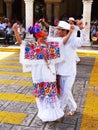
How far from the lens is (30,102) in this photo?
6840mm

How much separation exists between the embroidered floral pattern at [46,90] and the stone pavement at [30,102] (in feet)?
1.61

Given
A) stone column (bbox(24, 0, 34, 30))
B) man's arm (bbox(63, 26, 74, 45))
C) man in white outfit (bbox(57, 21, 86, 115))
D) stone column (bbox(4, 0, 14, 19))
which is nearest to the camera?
man's arm (bbox(63, 26, 74, 45))

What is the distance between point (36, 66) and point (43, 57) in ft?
0.62

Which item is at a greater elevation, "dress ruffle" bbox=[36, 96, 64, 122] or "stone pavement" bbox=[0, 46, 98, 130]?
"dress ruffle" bbox=[36, 96, 64, 122]

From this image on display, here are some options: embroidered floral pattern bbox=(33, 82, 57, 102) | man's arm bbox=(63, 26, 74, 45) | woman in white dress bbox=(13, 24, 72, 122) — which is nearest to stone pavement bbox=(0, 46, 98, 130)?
woman in white dress bbox=(13, 24, 72, 122)

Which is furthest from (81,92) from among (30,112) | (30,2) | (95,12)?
(95,12)

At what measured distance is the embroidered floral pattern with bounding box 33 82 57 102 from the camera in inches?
213

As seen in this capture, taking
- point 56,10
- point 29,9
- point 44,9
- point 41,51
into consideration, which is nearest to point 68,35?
point 41,51

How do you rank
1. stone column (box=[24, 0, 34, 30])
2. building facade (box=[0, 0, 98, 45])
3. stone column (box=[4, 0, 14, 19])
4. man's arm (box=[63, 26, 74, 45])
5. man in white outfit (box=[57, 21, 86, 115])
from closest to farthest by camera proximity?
man's arm (box=[63, 26, 74, 45]) → man in white outfit (box=[57, 21, 86, 115]) → stone column (box=[24, 0, 34, 30]) → building facade (box=[0, 0, 98, 45]) → stone column (box=[4, 0, 14, 19])

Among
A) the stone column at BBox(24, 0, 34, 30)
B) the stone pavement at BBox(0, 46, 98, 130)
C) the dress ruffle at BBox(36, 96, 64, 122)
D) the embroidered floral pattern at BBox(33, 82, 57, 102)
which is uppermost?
the stone column at BBox(24, 0, 34, 30)

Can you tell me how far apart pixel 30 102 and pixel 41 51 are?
71.0 inches

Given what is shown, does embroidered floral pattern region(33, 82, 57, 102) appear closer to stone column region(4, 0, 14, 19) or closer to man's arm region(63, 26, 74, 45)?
man's arm region(63, 26, 74, 45)

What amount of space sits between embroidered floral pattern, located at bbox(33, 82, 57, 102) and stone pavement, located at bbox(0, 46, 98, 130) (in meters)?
0.49

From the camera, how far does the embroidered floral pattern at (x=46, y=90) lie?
5414mm
